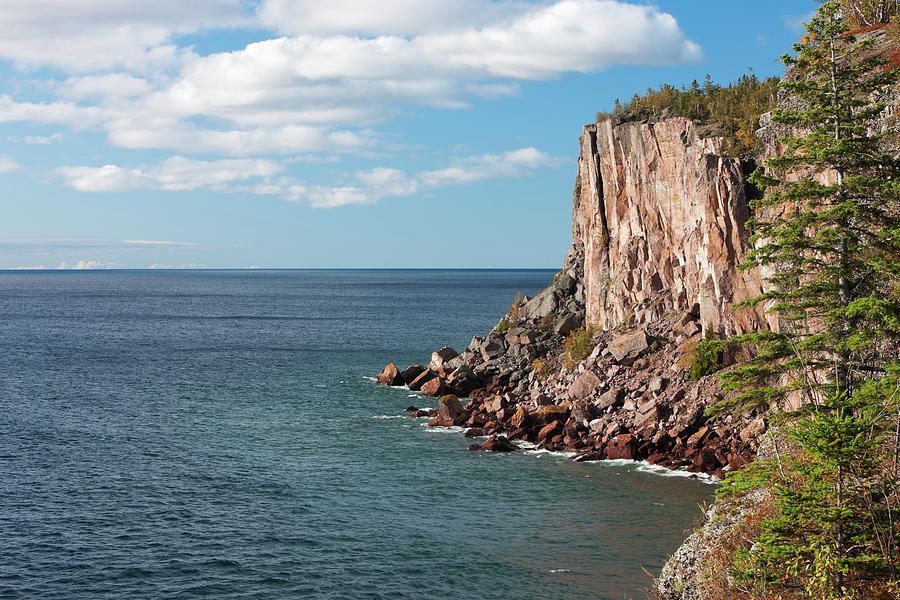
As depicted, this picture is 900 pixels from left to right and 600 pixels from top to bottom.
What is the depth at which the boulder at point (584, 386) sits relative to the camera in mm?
51531

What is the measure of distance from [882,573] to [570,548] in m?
16.7

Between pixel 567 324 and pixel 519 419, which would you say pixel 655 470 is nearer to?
pixel 519 419

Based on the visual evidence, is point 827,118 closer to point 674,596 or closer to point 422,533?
point 674,596

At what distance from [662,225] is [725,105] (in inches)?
384

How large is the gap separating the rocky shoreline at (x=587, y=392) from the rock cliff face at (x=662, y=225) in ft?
8.59

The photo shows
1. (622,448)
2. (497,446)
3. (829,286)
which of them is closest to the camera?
(829,286)

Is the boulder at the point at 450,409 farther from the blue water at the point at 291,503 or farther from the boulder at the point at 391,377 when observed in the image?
the boulder at the point at 391,377

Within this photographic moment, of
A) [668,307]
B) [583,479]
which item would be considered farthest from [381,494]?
[668,307]

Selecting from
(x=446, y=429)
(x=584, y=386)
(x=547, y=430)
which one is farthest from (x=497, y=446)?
(x=584, y=386)

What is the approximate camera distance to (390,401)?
6181cm

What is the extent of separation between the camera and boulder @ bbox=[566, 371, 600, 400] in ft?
169

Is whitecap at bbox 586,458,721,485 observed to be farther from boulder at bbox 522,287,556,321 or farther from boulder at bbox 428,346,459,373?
boulder at bbox 522,287,556,321

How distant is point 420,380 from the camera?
6700 centimetres

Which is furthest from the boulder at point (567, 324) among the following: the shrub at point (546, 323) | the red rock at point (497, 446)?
the red rock at point (497, 446)
